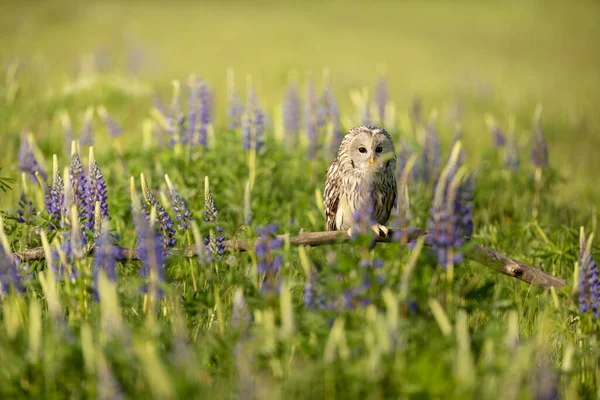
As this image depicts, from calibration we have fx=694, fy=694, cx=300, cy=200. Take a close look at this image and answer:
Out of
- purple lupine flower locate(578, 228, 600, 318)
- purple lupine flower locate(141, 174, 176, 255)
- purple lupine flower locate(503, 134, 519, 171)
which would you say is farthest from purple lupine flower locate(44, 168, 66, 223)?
purple lupine flower locate(503, 134, 519, 171)

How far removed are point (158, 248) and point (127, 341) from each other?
2.73ft

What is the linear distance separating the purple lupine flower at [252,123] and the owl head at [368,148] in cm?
97

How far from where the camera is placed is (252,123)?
5727 mm

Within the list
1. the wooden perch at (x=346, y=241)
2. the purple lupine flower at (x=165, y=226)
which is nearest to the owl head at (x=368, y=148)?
the wooden perch at (x=346, y=241)

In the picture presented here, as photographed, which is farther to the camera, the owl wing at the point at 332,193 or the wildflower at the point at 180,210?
the owl wing at the point at 332,193

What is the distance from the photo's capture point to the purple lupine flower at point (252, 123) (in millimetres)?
5695

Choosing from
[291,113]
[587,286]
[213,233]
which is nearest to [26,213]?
[213,233]

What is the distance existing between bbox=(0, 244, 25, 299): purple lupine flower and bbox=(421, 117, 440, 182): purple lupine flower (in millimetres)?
4259

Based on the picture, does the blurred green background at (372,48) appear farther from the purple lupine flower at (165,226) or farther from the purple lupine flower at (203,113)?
the purple lupine flower at (165,226)

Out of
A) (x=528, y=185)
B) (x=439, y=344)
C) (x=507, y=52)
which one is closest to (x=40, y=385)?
(x=439, y=344)

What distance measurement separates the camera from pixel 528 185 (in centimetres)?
A: 639

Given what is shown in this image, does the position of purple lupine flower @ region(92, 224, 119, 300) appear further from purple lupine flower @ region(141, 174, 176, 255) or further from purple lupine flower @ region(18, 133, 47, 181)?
purple lupine flower @ region(18, 133, 47, 181)

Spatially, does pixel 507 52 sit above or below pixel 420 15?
below

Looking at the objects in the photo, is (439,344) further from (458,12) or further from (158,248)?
(458,12)
